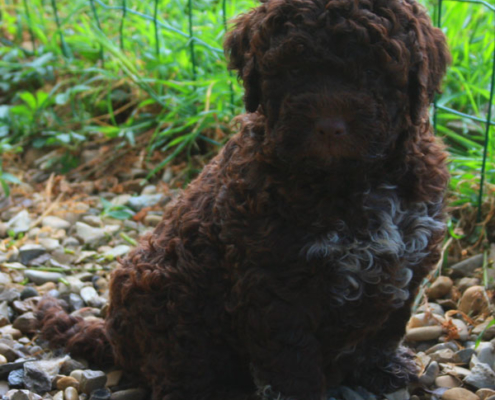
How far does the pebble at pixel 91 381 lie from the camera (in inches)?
133

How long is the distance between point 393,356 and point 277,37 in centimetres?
159

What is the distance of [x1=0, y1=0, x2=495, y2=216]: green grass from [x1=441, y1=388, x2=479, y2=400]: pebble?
1.28 m

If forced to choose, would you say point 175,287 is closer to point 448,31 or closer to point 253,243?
point 253,243

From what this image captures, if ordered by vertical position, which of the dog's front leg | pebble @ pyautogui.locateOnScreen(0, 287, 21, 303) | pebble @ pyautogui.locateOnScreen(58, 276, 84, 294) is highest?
the dog's front leg

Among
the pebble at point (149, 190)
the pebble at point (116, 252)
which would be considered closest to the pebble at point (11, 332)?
the pebble at point (116, 252)

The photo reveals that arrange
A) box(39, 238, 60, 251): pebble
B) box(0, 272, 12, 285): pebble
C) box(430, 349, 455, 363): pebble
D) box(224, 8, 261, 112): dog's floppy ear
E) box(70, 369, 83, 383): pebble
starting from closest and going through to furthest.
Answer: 1. box(224, 8, 261, 112): dog's floppy ear
2. box(70, 369, 83, 383): pebble
3. box(430, 349, 455, 363): pebble
4. box(0, 272, 12, 285): pebble
5. box(39, 238, 60, 251): pebble

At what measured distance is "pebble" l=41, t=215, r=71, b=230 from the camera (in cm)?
480

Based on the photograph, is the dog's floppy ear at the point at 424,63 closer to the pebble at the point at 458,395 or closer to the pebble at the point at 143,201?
the pebble at the point at 458,395

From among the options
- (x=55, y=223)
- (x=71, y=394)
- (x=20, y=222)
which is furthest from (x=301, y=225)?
(x=20, y=222)

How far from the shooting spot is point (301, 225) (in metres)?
2.82

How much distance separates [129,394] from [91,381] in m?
0.17

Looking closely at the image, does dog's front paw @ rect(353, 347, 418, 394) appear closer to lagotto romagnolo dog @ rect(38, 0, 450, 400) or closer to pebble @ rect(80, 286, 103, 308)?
lagotto romagnolo dog @ rect(38, 0, 450, 400)

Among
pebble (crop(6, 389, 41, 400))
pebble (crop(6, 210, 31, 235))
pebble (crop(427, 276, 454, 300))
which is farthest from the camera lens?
pebble (crop(6, 210, 31, 235))

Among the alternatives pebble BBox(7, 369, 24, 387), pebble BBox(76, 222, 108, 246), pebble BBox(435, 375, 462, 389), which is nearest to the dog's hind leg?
pebble BBox(435, 375, 462, 389)
